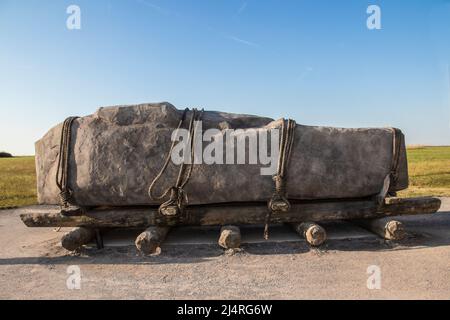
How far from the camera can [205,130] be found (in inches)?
226

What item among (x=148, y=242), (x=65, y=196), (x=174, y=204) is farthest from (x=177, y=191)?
(x=65, y=196)

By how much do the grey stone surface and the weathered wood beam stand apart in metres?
0.15

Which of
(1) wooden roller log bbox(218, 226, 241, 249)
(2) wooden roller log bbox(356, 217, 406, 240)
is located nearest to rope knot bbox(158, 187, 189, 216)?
(1) wooden roller log bbox(218, 226, 241, 249)

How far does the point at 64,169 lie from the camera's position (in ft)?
18.4

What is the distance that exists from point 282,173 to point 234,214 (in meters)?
0.95

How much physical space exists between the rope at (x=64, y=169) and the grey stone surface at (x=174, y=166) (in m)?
0.08

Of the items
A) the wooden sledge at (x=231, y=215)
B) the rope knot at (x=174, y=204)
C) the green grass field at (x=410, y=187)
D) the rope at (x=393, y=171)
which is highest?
the rope at (x=393, y=171)

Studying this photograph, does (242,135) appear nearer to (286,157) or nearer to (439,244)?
(286,157)

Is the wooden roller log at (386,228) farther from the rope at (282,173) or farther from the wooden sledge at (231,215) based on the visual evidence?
the rope at (282,173)

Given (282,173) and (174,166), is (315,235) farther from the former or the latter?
(174,166)

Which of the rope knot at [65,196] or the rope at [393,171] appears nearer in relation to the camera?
the rope knot at [65,196]

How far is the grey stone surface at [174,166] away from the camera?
5578 mm

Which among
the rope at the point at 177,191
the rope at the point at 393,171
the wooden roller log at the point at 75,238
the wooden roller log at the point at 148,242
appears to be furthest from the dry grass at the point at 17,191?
the rope at the point at 393,171

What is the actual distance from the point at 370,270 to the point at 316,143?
83.0 inches
